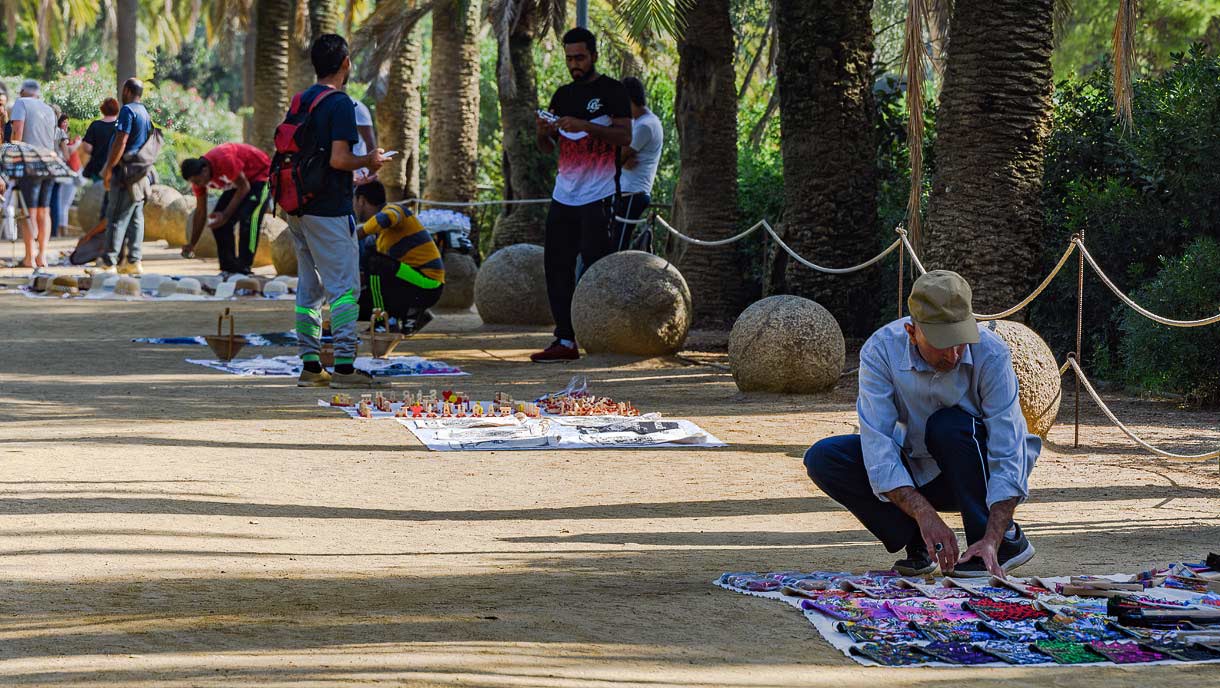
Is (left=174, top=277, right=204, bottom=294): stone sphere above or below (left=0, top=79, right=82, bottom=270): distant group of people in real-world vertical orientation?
below

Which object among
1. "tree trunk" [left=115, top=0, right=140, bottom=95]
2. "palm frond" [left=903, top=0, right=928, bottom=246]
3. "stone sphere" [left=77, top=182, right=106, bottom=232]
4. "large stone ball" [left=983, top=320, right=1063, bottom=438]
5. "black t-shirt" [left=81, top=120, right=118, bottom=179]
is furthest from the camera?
"tree trunk" [left=115, top=0, right=140, bottom=95]

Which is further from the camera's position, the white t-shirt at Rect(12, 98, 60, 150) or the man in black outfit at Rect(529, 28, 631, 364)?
the white t-shirt at Rect(12, 98, 60, 150)

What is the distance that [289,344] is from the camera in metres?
13.9

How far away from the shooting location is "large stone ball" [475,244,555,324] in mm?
15867

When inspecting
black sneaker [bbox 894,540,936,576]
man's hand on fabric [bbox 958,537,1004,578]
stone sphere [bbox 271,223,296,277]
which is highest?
stone sphere [bbox 271,223,296,277]

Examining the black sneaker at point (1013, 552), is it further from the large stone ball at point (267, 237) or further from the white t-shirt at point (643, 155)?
the large stone ball at point (267, 237)

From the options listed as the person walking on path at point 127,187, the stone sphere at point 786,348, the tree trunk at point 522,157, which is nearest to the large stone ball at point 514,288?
the tree trunk at point 522,157

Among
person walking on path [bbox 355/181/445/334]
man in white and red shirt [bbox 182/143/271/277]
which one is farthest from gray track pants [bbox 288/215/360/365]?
man in white and red shirt [bbox 182/143/271/277]

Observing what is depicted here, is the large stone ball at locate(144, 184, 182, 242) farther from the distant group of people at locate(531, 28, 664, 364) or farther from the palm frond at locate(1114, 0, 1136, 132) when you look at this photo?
the palm frond at locate(1114, 0, 1136, 132)

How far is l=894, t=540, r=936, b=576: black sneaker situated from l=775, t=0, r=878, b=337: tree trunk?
8.29 meters

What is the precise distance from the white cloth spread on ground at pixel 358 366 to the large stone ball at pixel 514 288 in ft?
Answer: 10.0

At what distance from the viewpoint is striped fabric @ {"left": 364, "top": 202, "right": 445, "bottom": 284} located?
43.5 ft

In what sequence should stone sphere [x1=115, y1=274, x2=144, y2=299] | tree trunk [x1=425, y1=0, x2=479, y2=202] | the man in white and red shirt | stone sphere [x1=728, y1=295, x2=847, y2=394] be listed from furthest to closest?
tree trunk [x1=425, y1=0, x2=479, y2=202]
the man in white and red shirt
stone sphere [x1=115, y1=274, x2=144, y2=299]
stone sphere [x1=728, y1=295, x2=847, y2=394]

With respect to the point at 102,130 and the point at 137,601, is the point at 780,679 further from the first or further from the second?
the point at 102,130
